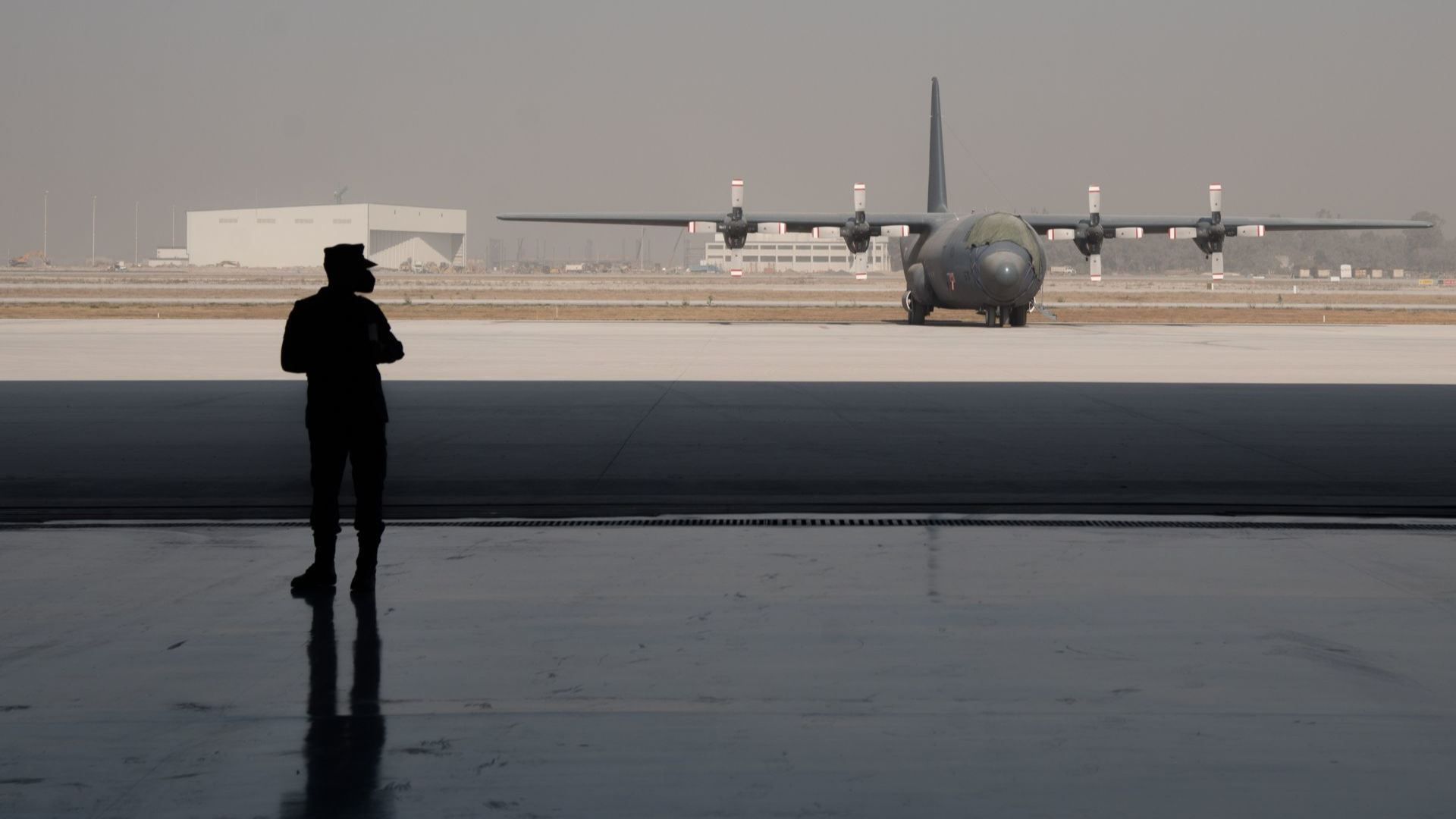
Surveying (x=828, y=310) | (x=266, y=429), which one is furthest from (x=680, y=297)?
(x=266, y=429)

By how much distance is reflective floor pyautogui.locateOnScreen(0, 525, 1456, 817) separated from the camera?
4336mm

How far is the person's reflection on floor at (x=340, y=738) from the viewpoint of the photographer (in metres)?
4.23

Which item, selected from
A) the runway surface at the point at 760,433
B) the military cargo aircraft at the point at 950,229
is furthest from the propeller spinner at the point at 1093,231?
the runway surface at the point at 760,433

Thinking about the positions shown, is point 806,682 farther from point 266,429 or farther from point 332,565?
point 266,429

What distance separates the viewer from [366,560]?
7.58 m

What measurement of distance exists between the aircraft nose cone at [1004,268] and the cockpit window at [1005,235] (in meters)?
0.29

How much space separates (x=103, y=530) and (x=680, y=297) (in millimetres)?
72164

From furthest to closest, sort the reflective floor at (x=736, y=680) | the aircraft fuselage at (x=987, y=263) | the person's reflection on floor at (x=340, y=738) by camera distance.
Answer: the aircraft fuselage at (x=987, y=263)
the reflective floor at (x=736, y=680)
the person's reflection on floor at (x=340, y=738)

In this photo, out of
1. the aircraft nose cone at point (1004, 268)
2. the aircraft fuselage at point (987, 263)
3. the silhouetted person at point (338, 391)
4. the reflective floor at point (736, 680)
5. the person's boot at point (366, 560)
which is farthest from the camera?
the aircraft fuselage at point (987, 263)

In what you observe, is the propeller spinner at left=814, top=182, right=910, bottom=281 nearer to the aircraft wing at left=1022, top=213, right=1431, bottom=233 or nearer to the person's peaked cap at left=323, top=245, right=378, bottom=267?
the aircraft wing at left=1022, top=213, right=1431, bottom=233

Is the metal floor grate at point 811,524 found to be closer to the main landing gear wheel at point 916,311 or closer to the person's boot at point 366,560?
the person's boot at point 366,560

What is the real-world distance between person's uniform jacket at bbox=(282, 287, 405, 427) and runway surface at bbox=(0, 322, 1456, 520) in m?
2.40

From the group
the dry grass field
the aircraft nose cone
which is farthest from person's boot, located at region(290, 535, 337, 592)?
the dry grass field

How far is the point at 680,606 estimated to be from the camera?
6.98 meters
